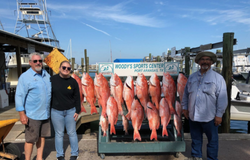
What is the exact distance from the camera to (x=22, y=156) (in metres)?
3.05

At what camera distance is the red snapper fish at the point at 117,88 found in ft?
9.67

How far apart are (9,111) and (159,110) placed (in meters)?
6.39

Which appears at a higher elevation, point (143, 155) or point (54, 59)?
point (54, 59)

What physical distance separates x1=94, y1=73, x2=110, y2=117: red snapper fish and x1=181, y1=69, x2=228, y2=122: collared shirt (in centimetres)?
145

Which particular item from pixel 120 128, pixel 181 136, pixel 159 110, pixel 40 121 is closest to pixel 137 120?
pixel 159 110

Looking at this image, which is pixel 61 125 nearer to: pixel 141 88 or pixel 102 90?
pixel 102 90

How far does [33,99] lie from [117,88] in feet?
4.35

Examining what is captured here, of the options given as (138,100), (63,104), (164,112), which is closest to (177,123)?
(164,112)

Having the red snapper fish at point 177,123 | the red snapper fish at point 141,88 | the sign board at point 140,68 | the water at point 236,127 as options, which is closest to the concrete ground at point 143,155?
the red snapper fish at point 177,123

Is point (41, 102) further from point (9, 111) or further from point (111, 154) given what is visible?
point (9, 111)

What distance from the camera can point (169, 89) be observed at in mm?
3018

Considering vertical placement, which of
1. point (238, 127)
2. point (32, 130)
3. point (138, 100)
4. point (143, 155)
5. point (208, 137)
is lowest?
point (238, 127)

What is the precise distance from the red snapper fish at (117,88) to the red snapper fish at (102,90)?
14 cm

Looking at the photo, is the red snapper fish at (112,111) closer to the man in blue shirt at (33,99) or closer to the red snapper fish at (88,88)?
the red snapper fish at (88,88)
